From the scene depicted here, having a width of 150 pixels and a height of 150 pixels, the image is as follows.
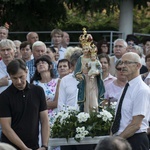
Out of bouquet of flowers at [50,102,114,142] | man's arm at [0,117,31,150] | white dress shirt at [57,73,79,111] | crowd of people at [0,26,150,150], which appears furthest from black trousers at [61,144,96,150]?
man's arm at [0,117,31,150]

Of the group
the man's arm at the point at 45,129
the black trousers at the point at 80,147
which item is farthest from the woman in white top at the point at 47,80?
the man's arm at the point at 45,129

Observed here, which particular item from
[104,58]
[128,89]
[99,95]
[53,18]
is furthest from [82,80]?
[53,18]

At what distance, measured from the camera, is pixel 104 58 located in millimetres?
12969

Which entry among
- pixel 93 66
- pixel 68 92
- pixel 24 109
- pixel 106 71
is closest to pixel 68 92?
pixel 68 92

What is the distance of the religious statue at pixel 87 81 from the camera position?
10.7 metres

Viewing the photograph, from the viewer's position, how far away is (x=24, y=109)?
966 cm

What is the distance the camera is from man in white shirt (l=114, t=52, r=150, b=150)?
968 centimetres

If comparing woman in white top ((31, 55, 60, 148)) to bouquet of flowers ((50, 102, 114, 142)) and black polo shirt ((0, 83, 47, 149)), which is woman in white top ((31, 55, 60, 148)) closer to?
Answer: bouquet of flowers ((50, 102, 114, 142))

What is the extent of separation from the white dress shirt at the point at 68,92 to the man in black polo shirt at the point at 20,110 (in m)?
1.93

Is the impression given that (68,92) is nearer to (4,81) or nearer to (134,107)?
(4,81)

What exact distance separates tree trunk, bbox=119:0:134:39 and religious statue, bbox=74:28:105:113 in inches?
371

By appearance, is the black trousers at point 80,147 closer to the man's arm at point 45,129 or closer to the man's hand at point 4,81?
the man's arm at point 45,129

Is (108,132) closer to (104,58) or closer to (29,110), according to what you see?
(29,110)

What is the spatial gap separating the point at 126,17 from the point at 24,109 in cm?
1135
